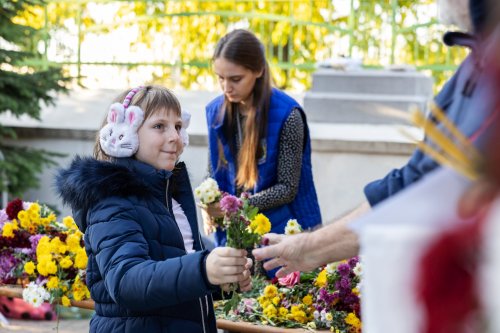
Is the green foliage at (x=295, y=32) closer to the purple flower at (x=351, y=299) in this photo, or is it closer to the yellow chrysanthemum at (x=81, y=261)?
the yellow chrysanthemum at (x=81, y=261)

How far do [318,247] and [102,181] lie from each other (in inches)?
33.0

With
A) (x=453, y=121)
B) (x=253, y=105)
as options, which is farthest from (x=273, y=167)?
A: (x=453, y=121)

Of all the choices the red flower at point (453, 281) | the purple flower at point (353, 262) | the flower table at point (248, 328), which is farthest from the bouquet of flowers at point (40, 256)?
the red flower at point (453, 281)

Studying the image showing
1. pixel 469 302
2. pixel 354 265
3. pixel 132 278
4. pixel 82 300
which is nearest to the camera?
pixel 469 302

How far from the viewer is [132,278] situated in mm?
2760

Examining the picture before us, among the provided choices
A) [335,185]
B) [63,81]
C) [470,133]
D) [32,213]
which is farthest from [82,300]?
[63,81]

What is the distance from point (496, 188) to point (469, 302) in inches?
5.5

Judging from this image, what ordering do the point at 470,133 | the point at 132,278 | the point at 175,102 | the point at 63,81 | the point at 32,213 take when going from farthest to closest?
the point at 63,81 < the point at 32,213 < the point at 175,102 < the point at 132,278 < the point at 470,133

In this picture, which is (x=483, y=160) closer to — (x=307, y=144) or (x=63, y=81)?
(x=307, y=144)

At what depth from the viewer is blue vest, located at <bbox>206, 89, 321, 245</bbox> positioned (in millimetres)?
4773

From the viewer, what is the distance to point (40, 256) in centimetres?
438

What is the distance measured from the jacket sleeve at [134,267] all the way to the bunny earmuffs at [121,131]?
0.86ft

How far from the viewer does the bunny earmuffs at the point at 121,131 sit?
3195mm

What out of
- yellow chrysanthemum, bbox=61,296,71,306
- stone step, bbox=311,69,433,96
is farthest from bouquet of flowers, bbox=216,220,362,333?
stone step, bbox=311,69,433,96
